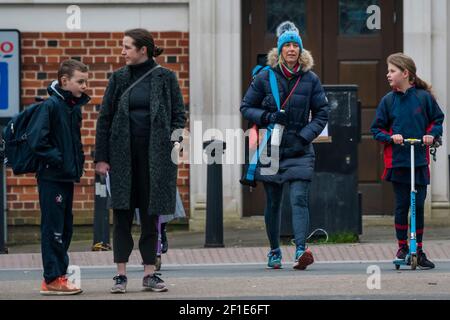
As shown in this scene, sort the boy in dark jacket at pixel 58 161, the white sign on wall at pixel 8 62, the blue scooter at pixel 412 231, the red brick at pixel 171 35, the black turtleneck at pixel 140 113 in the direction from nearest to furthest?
the boy in dark jacket at pixel 58 161, the black turtleneck at pixel 140 113, the blue scooter at pixel 412 231, the white sign on wall at pixel 8 62, the red brick at pixel 171 35

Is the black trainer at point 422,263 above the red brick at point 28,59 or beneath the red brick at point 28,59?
beneath

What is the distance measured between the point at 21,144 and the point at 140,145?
2.58 ft

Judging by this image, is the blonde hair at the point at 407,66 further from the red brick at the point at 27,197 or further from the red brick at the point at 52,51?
the red brick at the point at 27,197

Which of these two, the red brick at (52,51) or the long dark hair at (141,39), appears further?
the red brick at (52,51)

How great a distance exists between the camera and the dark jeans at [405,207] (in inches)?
453

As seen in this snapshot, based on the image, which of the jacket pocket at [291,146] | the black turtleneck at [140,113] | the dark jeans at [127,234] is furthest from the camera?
the jacket pocket at [291,146]

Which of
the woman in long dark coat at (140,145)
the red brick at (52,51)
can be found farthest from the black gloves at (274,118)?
the red brick at (52,51)

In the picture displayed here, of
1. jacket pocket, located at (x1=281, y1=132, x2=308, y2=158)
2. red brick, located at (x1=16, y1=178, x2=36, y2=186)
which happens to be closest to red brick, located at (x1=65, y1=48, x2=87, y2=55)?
red brick, located at (x1=16, y1=178, x2=36, y2=186)

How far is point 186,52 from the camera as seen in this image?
16.8 m

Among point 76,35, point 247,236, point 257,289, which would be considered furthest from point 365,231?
point 257,289

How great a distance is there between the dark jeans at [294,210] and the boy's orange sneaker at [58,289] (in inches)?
82.7

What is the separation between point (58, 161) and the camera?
968cm
